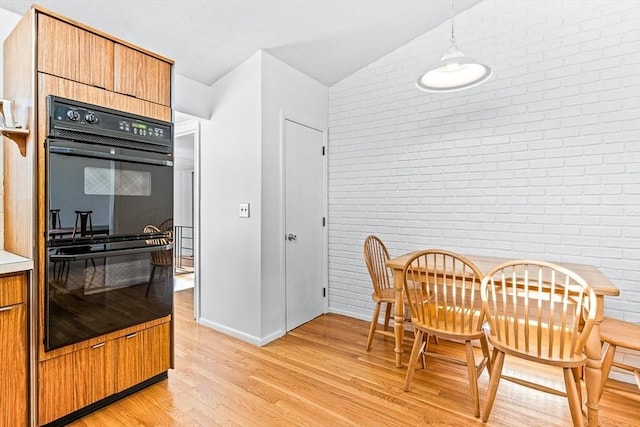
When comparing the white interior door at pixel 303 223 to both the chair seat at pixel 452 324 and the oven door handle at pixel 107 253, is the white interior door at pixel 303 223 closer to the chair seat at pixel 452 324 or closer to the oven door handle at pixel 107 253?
the oven door handle at pixel 107 253

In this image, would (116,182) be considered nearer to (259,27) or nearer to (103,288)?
(103,288)

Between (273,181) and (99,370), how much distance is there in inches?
73.8

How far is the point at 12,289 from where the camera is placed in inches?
64.4

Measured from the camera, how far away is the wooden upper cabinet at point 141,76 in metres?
2.00

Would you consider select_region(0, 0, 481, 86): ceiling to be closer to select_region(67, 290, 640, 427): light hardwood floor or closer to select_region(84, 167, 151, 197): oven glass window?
select_region(84, 167, 151, 197): oven glass window

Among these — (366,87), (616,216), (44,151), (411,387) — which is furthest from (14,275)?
(616,216)

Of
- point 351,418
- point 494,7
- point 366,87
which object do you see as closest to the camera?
point 351,418

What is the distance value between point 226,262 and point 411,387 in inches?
76.9

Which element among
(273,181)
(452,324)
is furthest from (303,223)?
(452,324)

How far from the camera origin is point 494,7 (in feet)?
9.27

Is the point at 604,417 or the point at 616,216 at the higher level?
the point at 616,216

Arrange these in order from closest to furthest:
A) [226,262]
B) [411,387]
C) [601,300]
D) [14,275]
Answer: [14,275] → [601,300] → [411,387] → [226,262]

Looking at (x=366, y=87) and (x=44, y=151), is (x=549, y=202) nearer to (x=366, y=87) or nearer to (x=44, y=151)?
(x=366, y=87)

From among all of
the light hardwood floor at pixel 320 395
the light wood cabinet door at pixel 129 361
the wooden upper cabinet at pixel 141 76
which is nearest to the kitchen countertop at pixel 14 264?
the light wood cabinet door at pixel 129 361
